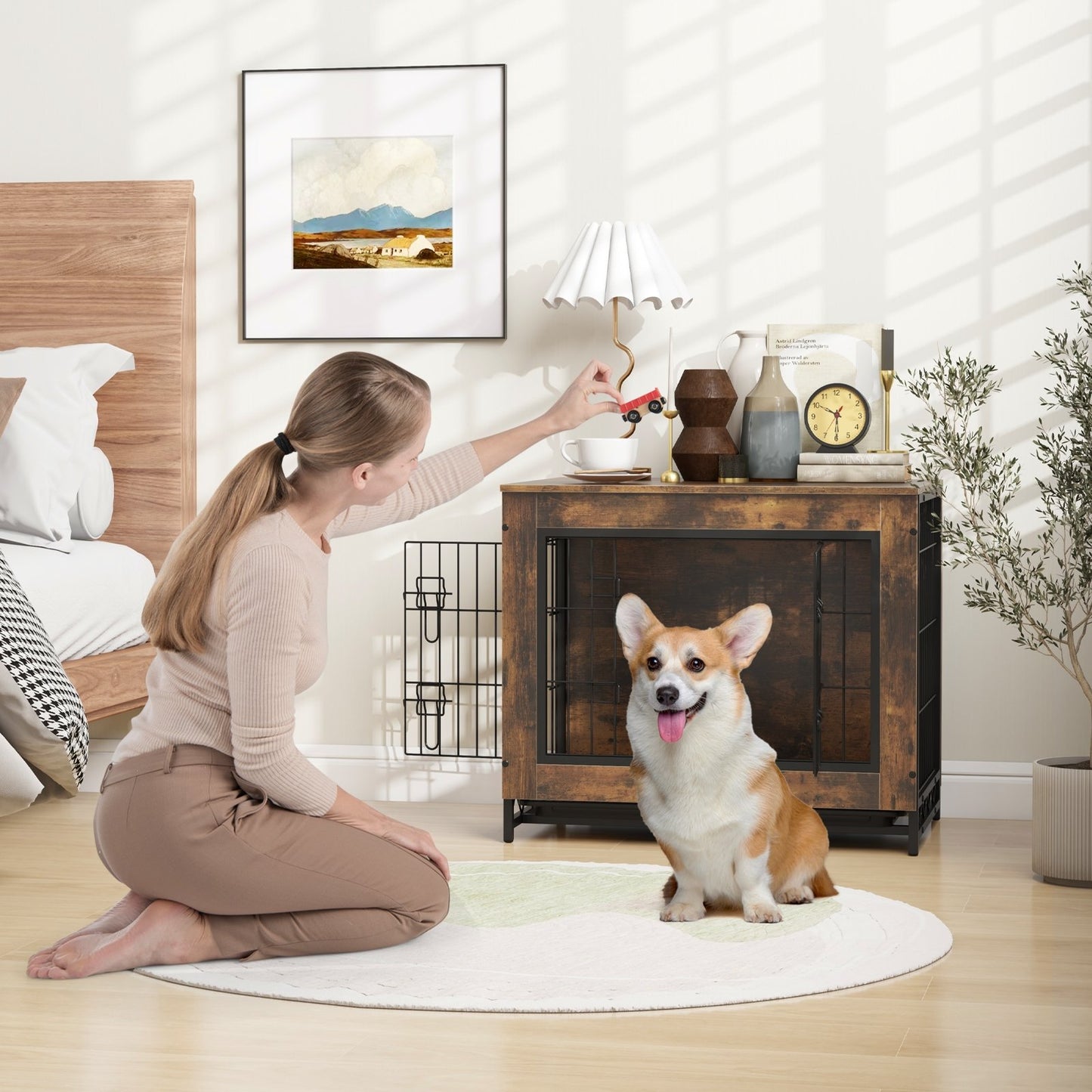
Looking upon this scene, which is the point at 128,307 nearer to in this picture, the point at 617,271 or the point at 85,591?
the point at 85,591

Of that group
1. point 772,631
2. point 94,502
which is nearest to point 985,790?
point 772,631

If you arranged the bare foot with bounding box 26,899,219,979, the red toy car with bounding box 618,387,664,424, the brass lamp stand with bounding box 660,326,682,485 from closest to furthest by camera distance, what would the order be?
the bare foot with bounding box 26,899,219,979
the red toy car with bounding box 618,387,664,424
the brass lamp stand with bounding box 660,326,682,485

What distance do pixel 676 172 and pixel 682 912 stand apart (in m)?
1.88

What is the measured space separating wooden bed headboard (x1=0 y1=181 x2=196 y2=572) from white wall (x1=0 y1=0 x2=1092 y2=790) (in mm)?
77

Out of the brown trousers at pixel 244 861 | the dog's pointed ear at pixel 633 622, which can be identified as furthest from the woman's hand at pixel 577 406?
the brown trousers at pixel 244 861

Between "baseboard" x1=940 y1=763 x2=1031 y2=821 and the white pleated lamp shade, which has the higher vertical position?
the white pleated lamp shade

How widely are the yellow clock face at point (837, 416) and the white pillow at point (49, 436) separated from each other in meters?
1.72

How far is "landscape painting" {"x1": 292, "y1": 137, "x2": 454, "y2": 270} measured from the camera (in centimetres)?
387

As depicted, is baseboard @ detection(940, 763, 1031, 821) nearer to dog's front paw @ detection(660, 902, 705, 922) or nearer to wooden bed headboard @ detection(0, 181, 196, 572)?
dog's front paw @ detection(660, 902, 705, 922)

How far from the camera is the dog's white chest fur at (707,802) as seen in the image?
266 centimetres

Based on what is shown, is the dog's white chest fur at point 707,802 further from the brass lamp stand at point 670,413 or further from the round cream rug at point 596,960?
the brass lamp stand at point 670,413

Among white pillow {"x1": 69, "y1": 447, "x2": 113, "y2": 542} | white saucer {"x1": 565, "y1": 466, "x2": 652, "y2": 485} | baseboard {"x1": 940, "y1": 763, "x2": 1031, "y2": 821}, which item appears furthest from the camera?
white pillow {"x1": 69, "y1": 447, "x2": 113, "y2": 542}

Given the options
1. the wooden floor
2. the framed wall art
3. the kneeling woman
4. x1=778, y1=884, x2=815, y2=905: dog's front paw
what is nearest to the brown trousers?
the kneeling woman

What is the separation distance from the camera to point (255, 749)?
2.31 metres
